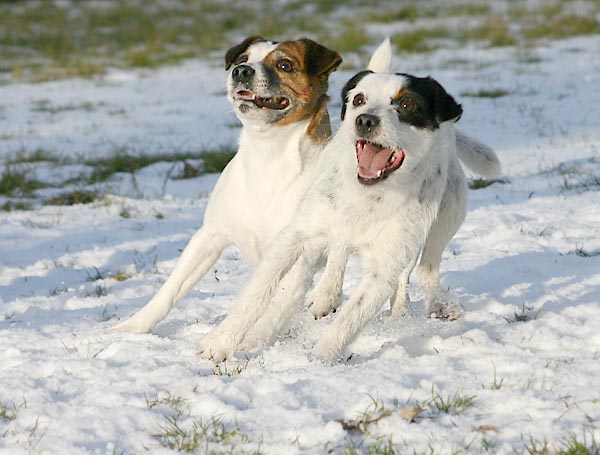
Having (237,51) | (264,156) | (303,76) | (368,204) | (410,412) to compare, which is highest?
(237,51)

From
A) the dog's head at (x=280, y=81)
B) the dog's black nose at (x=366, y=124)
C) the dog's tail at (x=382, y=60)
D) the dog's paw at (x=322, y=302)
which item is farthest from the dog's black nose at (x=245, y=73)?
the dog's paw at (x=322, y=302)

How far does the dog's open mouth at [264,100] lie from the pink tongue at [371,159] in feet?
2.57

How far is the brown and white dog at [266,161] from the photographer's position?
5.09m

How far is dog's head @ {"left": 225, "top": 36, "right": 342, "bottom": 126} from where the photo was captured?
16.7ft

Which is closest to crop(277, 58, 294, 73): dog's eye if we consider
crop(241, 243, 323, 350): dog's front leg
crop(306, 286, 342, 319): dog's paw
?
crop(241, 243, 323, 350): dog's front leg

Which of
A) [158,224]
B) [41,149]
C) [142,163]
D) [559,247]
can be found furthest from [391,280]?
[41,149]

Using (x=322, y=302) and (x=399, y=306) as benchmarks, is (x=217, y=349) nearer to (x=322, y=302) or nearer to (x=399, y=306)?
(x=322, y=302)

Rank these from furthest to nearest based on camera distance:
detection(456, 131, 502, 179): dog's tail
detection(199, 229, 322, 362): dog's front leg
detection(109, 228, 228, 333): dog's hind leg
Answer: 1. detection(456, 131, 502, 179): dog's tail
2. detection(109, 228, 228, 333): dog's hind leg
3. detection(199, 229, 322, 362): dog's front leg

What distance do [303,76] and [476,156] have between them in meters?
1.33

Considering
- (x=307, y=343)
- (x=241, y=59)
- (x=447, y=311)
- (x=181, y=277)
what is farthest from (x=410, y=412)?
(x=241, y=59)

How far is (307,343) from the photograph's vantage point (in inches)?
195

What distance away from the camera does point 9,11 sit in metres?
29.2

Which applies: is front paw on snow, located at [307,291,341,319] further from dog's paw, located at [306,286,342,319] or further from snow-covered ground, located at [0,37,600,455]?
snow-covered ground, located at [0,37,600,455]

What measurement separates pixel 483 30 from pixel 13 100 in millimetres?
9432
